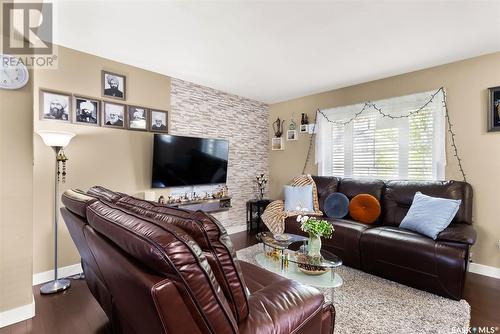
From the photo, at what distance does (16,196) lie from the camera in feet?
6.32

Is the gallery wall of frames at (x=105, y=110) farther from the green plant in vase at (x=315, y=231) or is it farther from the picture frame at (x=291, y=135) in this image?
the green plant in vase at (x=315, y=231)

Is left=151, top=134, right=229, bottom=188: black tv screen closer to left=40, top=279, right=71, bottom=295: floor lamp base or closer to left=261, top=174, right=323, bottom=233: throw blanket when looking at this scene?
left=261, top=174, right=323, bottom=233: throw blanket

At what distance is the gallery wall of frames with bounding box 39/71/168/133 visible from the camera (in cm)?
259

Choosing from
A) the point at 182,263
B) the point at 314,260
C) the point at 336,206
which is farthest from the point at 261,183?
the point at 182,263

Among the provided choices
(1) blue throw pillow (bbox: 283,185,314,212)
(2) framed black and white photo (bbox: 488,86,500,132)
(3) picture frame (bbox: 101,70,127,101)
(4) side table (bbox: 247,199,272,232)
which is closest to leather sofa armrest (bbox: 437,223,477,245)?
(2) framed black and white photo (bbox: 488,86,500,132)

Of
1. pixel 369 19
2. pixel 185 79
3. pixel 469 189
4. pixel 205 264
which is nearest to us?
pixel 205 264

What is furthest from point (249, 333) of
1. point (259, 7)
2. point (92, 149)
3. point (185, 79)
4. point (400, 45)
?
point (185, 79)

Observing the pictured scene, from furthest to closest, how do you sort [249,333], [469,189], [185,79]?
[185,79] → [469,189] → [249,333]

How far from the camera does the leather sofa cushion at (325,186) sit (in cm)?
367

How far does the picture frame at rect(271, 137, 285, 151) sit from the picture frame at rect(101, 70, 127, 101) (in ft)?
9.14

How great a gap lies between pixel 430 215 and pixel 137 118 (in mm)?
3574

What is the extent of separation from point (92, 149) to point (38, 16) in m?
1.32

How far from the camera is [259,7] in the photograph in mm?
1971

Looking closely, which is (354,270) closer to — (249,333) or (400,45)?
(249,333)
